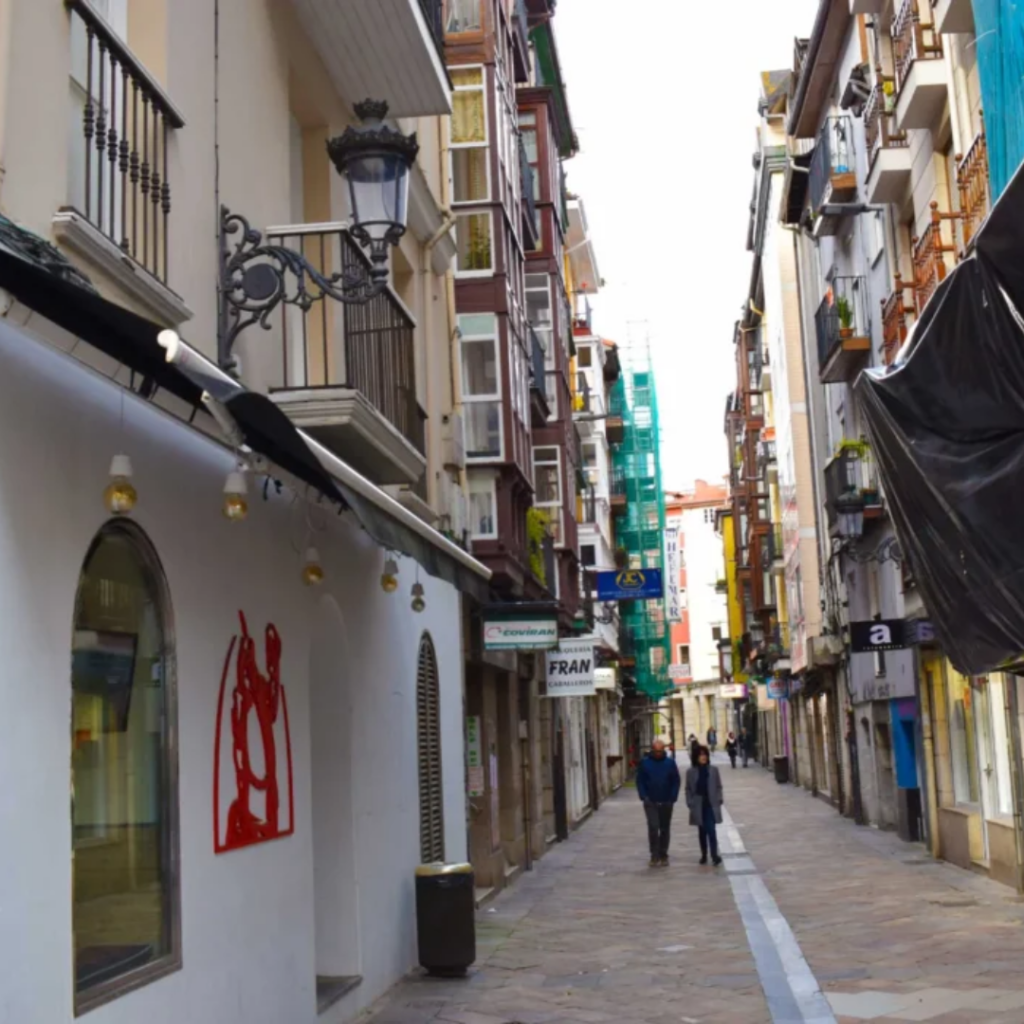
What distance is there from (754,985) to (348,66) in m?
7.89

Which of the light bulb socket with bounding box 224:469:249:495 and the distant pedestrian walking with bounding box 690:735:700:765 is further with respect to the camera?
the distant pedestrian walking with bounding box 690:735:700:765

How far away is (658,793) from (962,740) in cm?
445

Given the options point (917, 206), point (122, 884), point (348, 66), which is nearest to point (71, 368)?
point (122, 884)

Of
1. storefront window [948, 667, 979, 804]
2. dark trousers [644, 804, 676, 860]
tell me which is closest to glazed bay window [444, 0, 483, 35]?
storefront window [948, 667, 979, 804]

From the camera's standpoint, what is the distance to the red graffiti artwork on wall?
28.3 ft

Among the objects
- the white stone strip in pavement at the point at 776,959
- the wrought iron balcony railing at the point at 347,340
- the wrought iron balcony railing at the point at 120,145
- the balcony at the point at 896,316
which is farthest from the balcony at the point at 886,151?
the wrought iron balcony railing at the point at 120,145

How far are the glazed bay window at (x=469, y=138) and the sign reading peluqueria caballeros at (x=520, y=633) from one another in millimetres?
6502

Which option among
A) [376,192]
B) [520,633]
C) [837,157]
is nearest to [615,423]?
[837,157]

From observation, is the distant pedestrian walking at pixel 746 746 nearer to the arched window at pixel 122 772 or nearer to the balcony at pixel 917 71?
the balcony at pixel 917 71

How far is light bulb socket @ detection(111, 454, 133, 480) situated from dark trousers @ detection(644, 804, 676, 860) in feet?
58.5

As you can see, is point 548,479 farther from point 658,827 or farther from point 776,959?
point 776,959

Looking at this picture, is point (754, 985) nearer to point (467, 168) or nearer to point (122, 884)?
point (122, 884)

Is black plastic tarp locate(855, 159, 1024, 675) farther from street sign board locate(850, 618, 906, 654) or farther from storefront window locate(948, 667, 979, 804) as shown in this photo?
street sign board locate(850, 618, 906, 654)

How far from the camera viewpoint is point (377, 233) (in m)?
9.05
